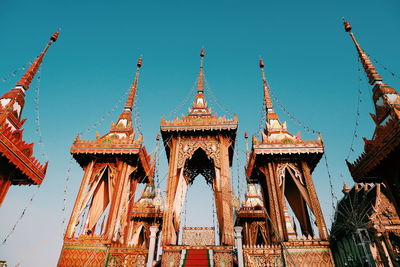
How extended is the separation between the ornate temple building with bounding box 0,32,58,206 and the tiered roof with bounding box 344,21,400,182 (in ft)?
42.6

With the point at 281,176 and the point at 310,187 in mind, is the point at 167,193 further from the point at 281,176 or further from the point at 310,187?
the point at 310,187

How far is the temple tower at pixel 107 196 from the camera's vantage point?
10617mm

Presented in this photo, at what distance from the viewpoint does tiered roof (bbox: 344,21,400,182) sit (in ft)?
30.0

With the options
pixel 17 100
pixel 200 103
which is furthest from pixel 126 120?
pixel 17 100

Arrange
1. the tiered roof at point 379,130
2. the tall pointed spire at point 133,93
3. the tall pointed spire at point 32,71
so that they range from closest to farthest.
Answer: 1. the tiered roof at point 379,130
2. the tall pointed spire at point 32,71
3. the tall pointed spire at point 133,93

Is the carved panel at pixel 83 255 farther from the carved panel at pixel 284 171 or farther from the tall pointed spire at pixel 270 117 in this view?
the tall pointed spire at pixel 270 117

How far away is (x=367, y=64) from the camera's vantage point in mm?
13172

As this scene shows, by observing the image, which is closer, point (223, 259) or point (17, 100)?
point (223, 259)

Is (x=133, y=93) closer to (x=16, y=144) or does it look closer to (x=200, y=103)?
(x=200, y=103)

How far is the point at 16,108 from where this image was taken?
11.4 metres

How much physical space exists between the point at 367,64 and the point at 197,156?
1021cm

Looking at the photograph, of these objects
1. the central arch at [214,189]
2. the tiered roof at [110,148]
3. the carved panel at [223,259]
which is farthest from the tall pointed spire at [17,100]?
the carved panel at [223,259]

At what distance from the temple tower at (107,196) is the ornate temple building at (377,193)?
377 inches

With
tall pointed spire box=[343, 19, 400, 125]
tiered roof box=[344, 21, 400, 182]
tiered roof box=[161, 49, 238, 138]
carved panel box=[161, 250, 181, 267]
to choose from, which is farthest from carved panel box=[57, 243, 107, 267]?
tall pointed spire box=[343, 19, 400, 125]
